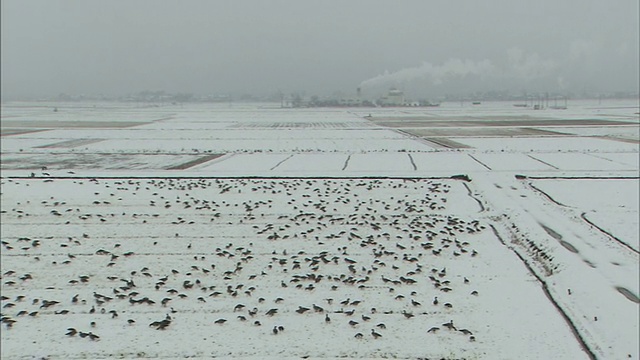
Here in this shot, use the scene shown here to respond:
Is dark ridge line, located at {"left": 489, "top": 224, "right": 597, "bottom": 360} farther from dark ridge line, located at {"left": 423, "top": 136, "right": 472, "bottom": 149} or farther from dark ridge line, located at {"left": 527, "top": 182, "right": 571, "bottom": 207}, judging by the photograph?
dark ridge line, located at {"left": 423, "top": 136, "right": 472, "bottom": 149}

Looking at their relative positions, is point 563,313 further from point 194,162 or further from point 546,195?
point 194,162

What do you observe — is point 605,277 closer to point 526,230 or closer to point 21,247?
point 526,230

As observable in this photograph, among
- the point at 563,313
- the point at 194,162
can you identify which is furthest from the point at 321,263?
the point at 194,162

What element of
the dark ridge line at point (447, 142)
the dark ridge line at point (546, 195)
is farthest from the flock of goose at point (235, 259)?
the dark ridge line at point (447, 142)

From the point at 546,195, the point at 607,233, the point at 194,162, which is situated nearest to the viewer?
the point at 607,233

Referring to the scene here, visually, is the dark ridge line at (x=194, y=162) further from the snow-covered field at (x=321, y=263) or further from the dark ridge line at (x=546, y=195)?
the dark ridge line at (x=546, y=195)

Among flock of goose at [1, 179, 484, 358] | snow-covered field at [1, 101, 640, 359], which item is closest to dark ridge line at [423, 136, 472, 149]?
snow-covered field at [1, 101, 640, 359]

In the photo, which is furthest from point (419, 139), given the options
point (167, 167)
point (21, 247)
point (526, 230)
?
point (21, 247)
